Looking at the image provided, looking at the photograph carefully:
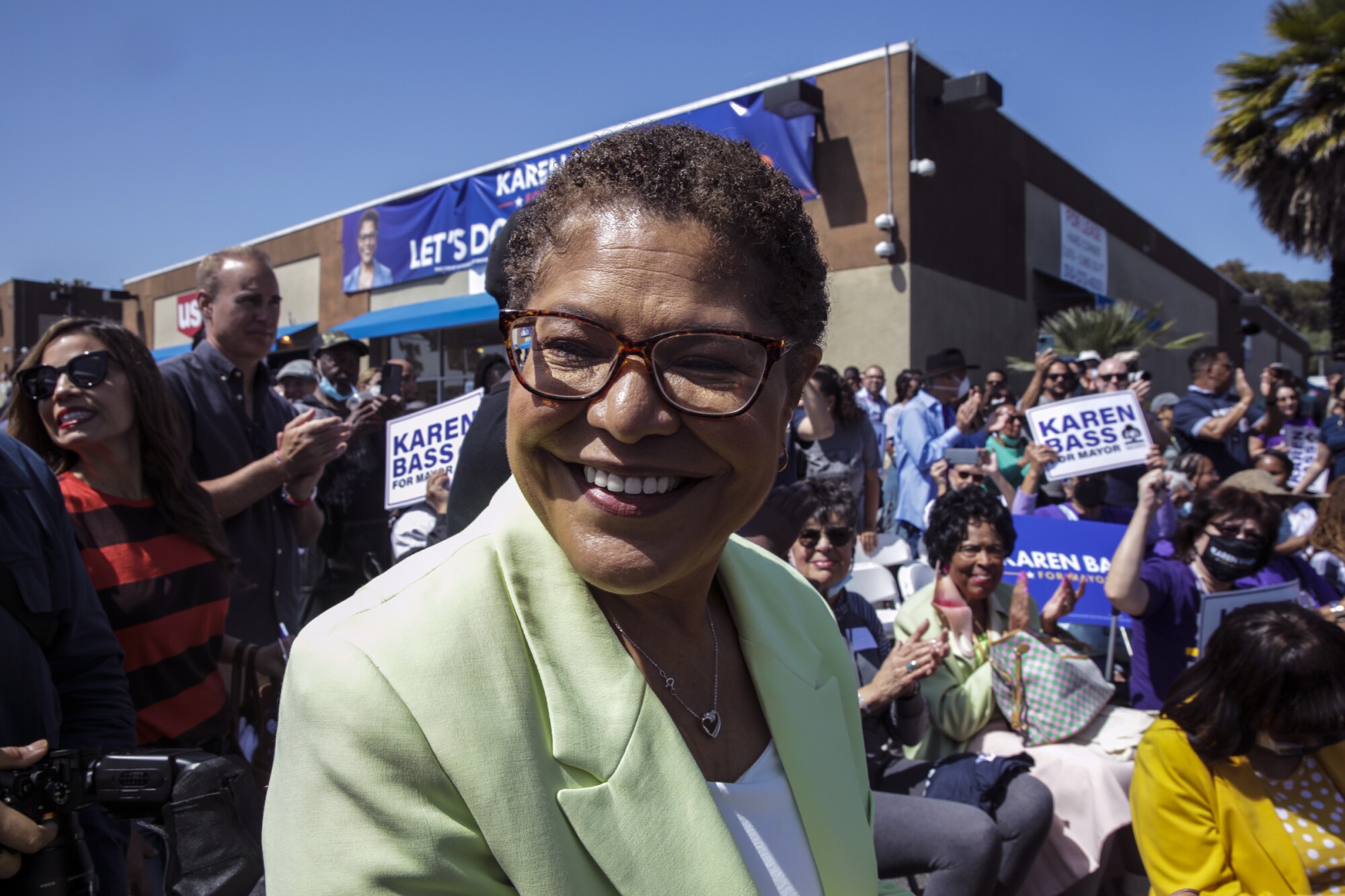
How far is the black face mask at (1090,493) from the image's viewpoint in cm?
609

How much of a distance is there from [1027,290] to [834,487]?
1537 cm

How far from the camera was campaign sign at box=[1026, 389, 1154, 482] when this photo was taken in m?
5.90

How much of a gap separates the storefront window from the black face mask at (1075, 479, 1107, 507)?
1306 cm

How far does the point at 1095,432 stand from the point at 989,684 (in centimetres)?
291

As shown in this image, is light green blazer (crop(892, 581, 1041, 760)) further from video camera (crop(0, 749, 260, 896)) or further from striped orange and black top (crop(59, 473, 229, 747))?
video camera (crop(0, 749, 260, 896))

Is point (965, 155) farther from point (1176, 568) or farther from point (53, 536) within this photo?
point (53, 536)

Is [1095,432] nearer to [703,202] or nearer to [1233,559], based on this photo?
[1233,559]

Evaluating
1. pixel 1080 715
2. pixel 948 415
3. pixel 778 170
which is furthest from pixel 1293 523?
pixel 778 170

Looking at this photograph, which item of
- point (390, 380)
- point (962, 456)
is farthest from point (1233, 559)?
point (390, 380)

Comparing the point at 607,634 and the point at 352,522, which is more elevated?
the point at 607,634

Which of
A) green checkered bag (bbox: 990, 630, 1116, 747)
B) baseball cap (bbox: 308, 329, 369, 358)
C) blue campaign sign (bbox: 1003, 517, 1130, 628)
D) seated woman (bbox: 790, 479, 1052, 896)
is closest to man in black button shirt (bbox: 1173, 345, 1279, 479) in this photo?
blue campaign sign (bbox: 1003, 517, 1130, 628)

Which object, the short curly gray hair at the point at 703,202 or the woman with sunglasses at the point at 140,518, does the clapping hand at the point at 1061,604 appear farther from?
the short curly gray hair at the point at 703,202

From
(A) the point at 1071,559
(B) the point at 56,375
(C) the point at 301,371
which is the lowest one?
(A) the point at 1071,559

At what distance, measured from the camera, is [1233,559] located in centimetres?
413
